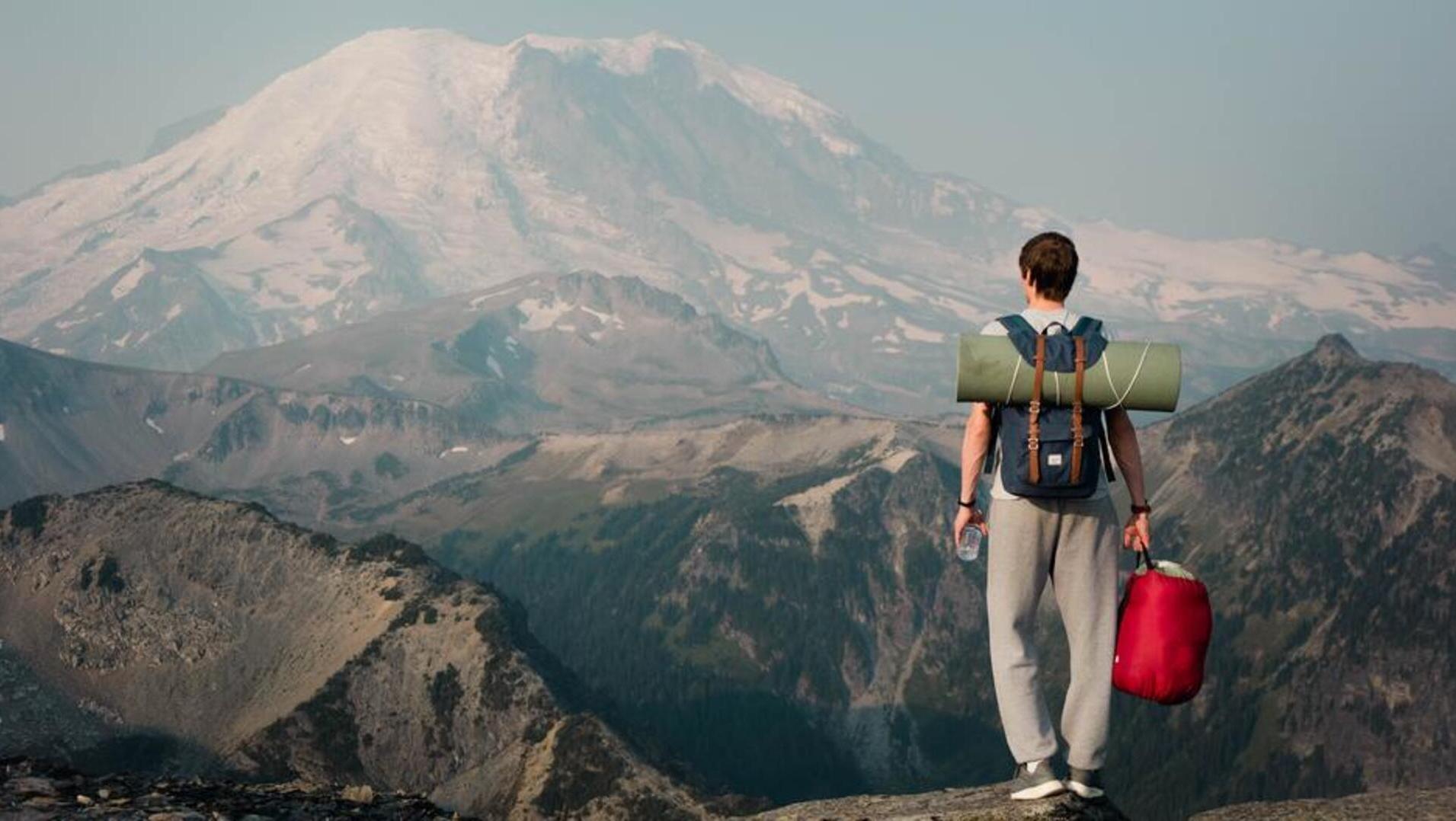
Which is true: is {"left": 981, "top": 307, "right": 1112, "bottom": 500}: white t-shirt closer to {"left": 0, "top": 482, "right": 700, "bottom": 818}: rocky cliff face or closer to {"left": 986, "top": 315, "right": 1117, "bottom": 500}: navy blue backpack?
{"left": 986, "top": 315, "right": 1117, "bottom": 500}: navy blue backpack

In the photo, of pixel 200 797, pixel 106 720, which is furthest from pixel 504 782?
pixel 200 797

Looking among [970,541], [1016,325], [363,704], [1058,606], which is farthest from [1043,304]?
[363,704]

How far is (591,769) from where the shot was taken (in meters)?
144

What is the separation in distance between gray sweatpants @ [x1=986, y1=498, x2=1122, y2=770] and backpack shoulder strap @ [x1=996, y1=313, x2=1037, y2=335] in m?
2.43

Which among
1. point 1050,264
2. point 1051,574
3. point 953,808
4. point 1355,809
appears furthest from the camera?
point 1355,809

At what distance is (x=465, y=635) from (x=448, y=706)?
1138cm

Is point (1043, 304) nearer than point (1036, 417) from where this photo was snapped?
No

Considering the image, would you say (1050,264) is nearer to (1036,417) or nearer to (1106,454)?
(1036,417)

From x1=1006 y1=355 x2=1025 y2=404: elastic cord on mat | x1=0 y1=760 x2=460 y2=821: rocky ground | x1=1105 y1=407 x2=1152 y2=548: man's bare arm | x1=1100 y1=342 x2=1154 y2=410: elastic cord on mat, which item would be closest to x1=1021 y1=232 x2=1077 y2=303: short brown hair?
x1=1100 y1=342 x2=1154 y2=410: elastic cord on mat

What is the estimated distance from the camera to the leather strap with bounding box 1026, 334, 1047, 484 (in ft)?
56.1

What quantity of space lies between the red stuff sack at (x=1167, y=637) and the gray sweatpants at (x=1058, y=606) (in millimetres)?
468

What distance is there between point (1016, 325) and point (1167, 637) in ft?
16.0

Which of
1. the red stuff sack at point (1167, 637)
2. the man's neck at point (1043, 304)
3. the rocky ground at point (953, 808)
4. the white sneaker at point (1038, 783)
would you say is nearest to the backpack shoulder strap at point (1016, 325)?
the man's neck at point (1043, 304)

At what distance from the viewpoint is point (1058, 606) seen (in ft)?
60.2
